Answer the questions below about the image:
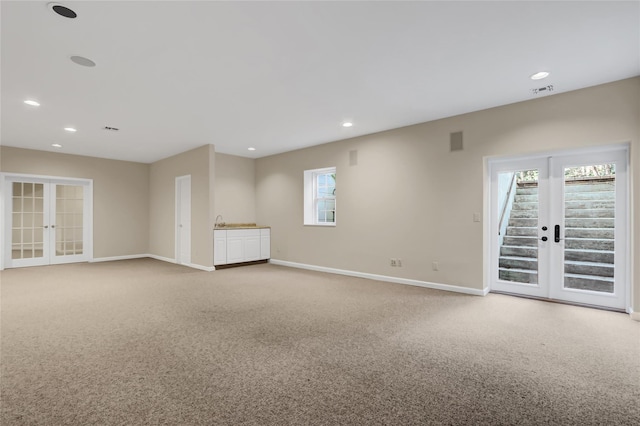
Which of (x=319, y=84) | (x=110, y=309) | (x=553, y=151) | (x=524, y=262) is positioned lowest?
(x=110, y=309)

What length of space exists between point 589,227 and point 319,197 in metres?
4.61

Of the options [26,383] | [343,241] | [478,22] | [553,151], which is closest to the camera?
[26,383]

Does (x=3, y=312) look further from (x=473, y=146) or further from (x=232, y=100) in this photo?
(x=473, y=146)

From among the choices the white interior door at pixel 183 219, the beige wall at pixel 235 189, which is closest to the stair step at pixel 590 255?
the beige wall at pixel 235 189

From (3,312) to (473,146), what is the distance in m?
6.48

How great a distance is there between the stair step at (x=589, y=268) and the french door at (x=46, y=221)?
32.2 feet

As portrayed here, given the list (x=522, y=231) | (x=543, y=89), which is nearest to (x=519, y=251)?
(x=522, y=231)

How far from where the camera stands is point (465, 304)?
4008 mm

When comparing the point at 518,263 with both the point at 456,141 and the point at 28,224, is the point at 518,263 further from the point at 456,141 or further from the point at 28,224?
the point at 28,224

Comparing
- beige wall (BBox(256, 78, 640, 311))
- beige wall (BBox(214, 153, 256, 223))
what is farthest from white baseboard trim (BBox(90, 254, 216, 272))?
beige wall (BBox(256, 78, 640, 311))

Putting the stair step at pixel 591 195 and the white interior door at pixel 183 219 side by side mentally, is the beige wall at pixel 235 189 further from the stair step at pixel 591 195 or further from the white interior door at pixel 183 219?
the stair step at pixel 591 195

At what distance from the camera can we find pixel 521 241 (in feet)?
14.5

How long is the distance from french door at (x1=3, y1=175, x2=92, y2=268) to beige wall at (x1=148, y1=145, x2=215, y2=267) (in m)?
1.49

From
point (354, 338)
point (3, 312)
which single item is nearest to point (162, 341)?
point (354, 338)
